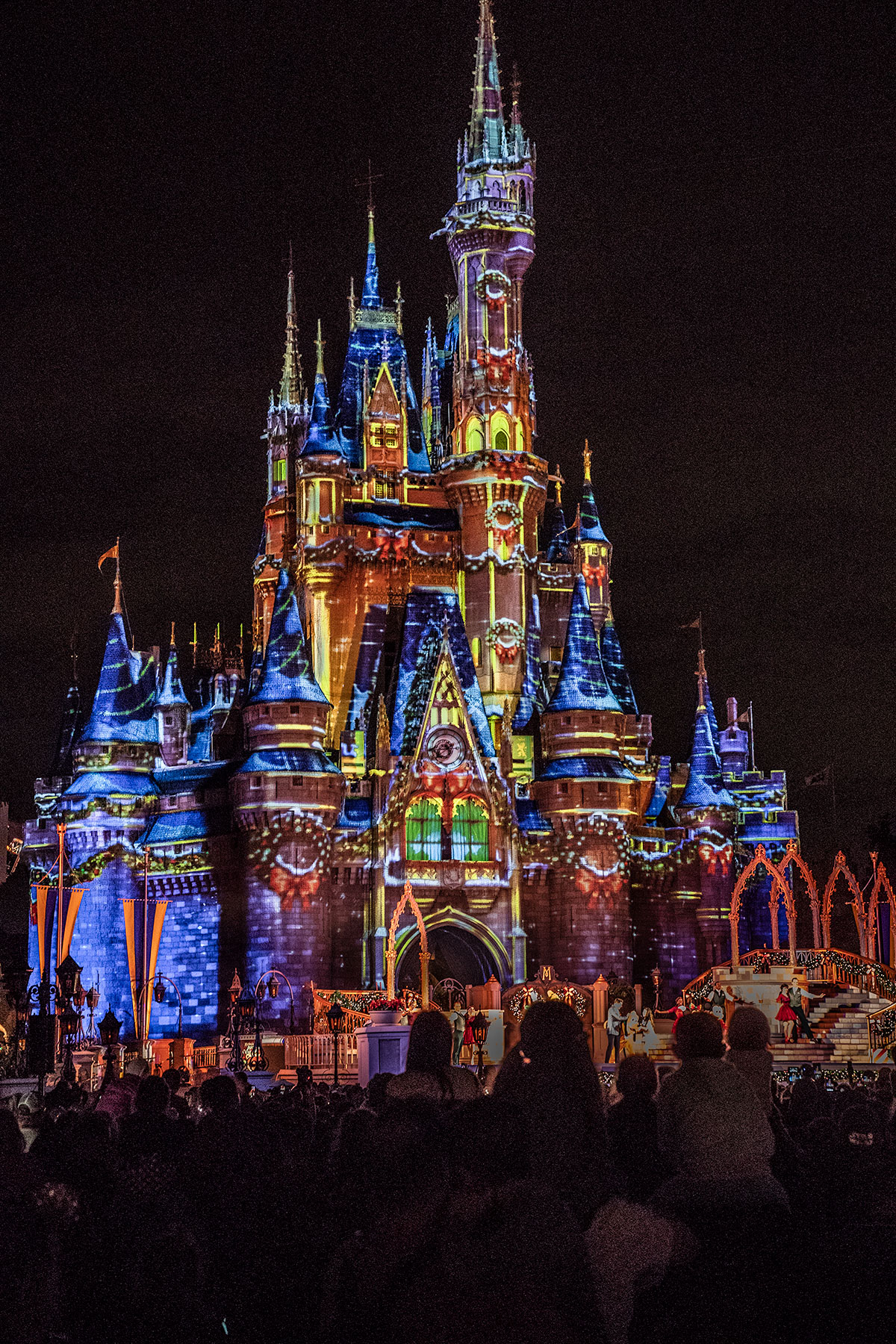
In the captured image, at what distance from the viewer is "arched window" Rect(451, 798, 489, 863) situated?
59.1 metres

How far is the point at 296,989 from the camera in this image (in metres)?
55.5

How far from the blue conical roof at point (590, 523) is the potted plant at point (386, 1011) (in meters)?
26.3

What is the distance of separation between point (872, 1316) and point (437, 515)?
191 feet

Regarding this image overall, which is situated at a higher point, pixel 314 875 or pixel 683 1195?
pixel 314 875

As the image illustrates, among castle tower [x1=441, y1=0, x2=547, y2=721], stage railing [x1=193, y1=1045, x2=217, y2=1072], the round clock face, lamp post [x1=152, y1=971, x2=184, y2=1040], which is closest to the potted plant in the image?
stage railing [x1=193, y1=1045, x2=217, y2=1072]

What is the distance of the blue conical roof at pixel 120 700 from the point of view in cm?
6300

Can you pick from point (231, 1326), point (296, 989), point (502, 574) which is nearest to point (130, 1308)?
point (231, 1326)

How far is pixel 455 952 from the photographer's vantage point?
201 ft

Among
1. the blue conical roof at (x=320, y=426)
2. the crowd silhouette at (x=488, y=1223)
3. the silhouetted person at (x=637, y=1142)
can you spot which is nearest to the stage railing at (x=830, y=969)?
the blue conical roof at (x=320, y=426)

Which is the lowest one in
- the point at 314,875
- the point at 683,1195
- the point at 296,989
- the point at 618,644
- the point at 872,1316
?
the point at 872,1316

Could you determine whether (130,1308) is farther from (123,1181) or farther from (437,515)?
(437,515)

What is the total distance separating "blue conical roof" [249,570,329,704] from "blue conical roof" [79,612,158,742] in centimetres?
592

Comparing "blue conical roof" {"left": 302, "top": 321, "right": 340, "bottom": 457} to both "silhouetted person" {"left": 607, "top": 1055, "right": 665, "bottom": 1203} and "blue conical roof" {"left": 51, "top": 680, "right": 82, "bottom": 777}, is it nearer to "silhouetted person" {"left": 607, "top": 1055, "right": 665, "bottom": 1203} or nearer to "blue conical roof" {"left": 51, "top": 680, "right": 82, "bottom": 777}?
"blue conical roof" {"left": 51, "top": 680, "right": 82, "bottom": 777}

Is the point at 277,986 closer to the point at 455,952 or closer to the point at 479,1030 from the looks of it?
the point at 455,952
